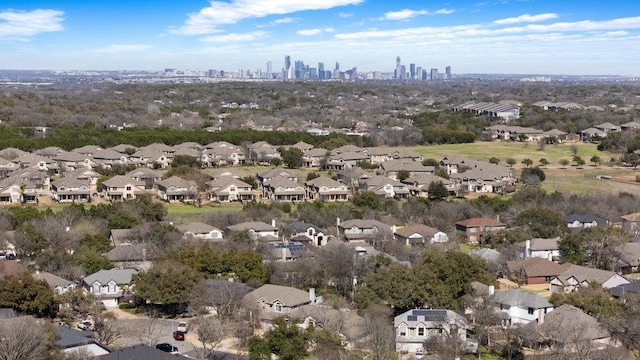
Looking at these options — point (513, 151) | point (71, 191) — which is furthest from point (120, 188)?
point (513, 151)

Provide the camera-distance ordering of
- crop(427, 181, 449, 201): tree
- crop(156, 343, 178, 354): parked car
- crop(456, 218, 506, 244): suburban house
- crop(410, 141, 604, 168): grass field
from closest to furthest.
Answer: crop(156, 343, 178, 354): parked car < crop(456, 218, 506, 244): suburban house < crop(427, 181, 449, 201): tree < crop(410, 141, 604, 168): grass field

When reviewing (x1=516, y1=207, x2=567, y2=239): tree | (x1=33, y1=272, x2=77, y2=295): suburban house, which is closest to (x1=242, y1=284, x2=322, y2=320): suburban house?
(x1=33, y1=272, x2=77, y2=295): suburban house

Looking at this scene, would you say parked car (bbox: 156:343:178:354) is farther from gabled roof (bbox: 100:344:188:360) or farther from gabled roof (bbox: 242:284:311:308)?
gabled roof (bbox: 242:284:311:308)

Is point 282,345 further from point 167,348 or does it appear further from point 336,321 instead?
point 167,348

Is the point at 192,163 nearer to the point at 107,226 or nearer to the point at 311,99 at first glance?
the point at 107,226

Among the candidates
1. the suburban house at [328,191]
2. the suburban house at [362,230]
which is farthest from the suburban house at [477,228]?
the suburban house at [328,191]
